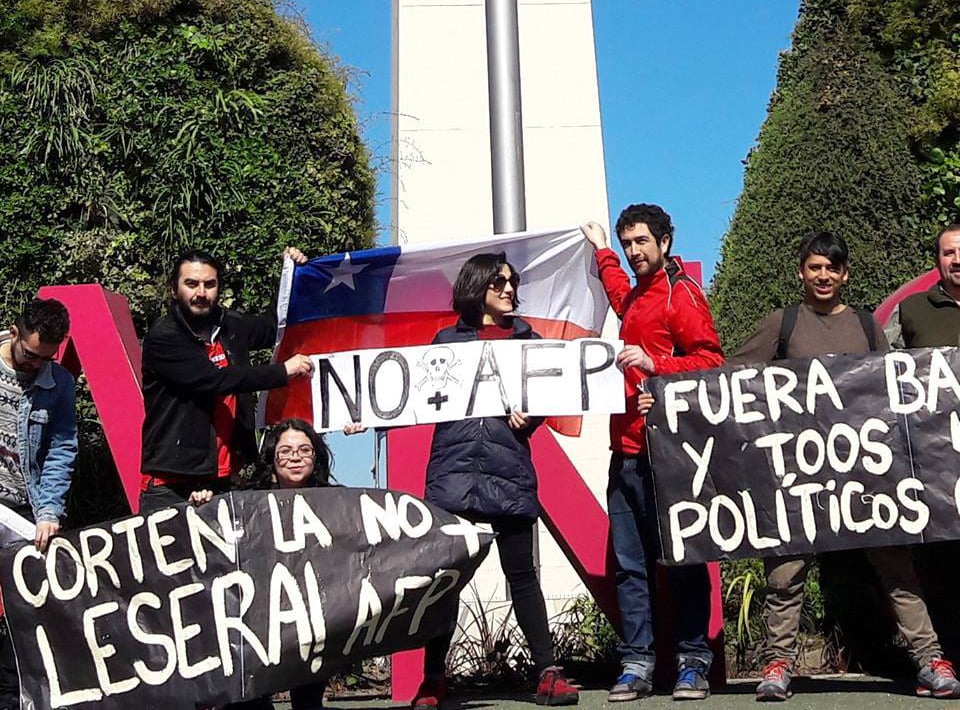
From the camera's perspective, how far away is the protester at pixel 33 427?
220 inches

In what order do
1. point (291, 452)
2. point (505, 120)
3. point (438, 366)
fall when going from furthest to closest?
point (505, 120) → point (438, 366) → point (291, 452)

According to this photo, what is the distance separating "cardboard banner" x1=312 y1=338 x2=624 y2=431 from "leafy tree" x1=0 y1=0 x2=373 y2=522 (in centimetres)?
131

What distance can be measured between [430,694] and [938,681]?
6.65ft

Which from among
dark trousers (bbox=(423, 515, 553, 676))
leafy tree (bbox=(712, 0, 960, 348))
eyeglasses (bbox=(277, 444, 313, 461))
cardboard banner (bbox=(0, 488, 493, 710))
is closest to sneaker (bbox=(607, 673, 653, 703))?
dark trousers (bbox=(423, 515, 553, 676))

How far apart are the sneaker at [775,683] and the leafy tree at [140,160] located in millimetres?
3208

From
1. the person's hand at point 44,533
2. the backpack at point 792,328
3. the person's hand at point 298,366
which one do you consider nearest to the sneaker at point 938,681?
the backpack at point 792,328

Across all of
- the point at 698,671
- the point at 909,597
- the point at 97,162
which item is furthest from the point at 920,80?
the point at 97,162

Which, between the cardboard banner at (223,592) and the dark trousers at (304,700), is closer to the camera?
the cardboard banner at (223,592)

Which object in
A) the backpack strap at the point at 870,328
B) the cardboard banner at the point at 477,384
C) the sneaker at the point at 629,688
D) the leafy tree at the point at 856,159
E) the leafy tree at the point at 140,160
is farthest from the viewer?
the leafy tree at the point at 856,159

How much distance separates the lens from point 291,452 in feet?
18.4

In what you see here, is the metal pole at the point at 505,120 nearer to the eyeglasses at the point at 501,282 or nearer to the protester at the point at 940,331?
the eyeglasses at the point at 501,282

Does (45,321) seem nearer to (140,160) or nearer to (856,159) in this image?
(140,160)

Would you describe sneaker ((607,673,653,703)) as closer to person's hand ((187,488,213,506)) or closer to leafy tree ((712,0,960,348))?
person's hand ((187,488,213,506))

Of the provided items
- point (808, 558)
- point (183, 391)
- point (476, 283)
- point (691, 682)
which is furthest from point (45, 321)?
point (808, 558)
